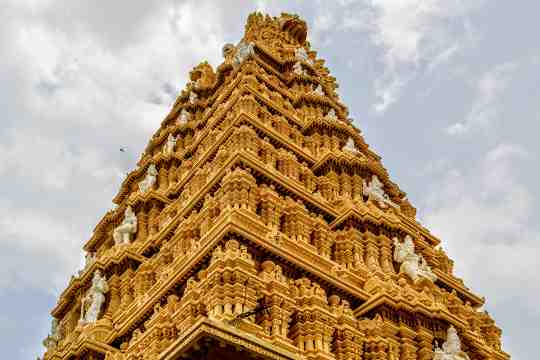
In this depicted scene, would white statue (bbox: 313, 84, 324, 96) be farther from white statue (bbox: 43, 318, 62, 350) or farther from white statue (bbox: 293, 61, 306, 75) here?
white statue (bbox: 43, 318, 62, 350)

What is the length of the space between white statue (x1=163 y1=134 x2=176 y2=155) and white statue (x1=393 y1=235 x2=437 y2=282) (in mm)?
14542

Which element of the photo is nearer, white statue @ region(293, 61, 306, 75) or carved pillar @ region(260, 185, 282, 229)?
carved pillar @ region(260, 185, 282, 229)

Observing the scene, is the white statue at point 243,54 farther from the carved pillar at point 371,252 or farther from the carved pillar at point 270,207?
the carved pillar at point 371,252

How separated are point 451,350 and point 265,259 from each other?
621 centimetres

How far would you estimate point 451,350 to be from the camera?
2011 cm

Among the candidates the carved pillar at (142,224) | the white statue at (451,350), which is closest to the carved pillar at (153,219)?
the carved pillar at (142,224)

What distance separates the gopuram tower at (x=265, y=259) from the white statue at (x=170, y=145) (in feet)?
0.40

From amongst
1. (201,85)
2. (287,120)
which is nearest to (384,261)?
(287,120)

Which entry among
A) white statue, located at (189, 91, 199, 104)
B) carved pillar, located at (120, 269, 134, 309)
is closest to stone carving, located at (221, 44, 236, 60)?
white statue, located at (189, 91, 199, 104)

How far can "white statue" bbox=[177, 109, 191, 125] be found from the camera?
38.6m

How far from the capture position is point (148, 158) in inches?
1457

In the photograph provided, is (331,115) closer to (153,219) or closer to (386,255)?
(153,219)

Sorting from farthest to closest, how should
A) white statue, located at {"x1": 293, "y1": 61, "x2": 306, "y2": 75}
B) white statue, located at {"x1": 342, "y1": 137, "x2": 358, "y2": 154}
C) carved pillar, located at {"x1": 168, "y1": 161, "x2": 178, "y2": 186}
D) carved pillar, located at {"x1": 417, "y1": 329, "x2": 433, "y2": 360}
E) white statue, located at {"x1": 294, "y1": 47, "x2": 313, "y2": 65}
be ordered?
white statue, located at {"x1": 294, "y1": 47, "x2": 313, "y2": 65} < white statue, located at {"x1": 293, "y1": 61, "x2": 306, "y2": 75} < carved pillar, located at {"x1": 168, "y1": 161, "x2": 178, "y2": 186} < white statue, located at {"x1": 342, "y1": 137, "x2": 358, "y2": 154} < carved pillar, located at {"x1": 417, "y1": 329, "x2": 433, "y2": 360}

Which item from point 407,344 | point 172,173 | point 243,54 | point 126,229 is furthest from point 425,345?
point 243,54
